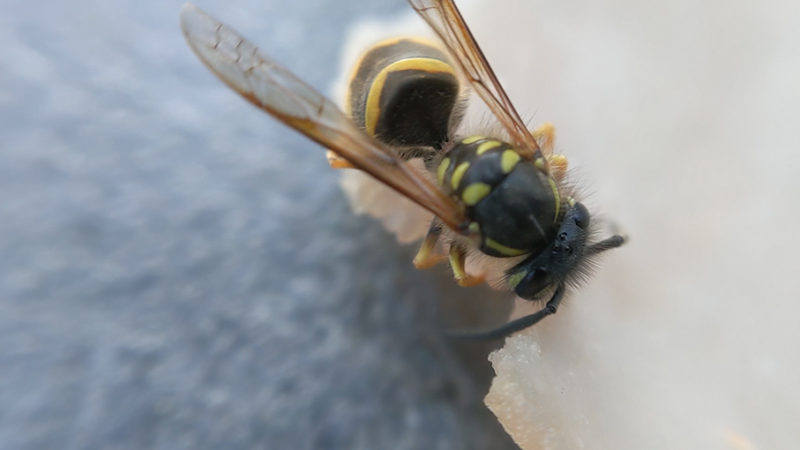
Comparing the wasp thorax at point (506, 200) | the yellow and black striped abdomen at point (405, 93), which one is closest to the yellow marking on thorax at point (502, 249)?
the wasp thorax at point (506, 200)

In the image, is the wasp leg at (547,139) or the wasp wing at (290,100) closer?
the wasp wing at (290,100)

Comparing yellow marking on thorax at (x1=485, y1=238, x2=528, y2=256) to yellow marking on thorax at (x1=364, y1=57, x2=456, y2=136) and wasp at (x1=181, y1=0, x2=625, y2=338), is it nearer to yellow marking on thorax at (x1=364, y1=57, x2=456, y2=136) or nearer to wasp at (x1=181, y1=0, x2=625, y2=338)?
wasp at (x1=181, y1=0, x2=625, y2=338)

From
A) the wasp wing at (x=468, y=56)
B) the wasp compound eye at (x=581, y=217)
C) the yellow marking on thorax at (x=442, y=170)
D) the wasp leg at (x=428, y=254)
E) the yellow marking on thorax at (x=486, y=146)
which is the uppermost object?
the wasp wing at (x=468, y=56)

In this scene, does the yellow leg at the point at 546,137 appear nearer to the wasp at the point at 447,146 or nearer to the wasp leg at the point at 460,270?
the wasp at the point at 447,146

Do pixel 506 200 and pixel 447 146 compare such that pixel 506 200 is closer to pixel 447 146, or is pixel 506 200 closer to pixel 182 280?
pixel 447 146

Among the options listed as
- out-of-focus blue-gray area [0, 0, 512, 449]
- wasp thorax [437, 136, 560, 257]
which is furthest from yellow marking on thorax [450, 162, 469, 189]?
out-of-focus blue-gray area [0, 0, 512, 449]

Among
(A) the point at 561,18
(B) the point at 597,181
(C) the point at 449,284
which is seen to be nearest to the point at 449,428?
(C) the point at 449,284
